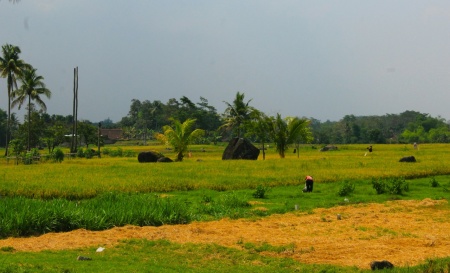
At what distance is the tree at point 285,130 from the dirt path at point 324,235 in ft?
89.9

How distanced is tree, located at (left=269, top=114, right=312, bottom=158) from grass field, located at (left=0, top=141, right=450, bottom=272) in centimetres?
1108

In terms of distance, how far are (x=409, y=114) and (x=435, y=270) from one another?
147263mm

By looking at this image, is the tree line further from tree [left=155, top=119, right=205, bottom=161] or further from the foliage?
the foliage

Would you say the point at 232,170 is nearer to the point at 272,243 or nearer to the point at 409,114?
the point at 272,243

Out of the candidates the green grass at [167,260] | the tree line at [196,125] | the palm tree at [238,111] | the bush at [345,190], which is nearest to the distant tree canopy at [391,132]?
the tree line at [196,125]

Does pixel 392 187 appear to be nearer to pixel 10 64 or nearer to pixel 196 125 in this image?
pixel 10 64

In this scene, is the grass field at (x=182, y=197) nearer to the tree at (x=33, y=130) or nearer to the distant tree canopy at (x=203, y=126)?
the distant tree canopy at (x=203, y=126)

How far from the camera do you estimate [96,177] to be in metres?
23.8

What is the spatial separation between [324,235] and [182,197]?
7917 mm

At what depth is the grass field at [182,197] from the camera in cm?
966

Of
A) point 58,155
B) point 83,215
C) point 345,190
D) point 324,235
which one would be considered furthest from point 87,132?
point 324,235

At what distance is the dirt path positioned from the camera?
10258 millimetres

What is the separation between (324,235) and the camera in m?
12.3

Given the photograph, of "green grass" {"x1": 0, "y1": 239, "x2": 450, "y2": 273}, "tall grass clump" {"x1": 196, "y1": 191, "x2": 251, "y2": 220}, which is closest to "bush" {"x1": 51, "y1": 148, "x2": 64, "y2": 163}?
"tall grass clump" {"x1": 196, "y1": 191, "x2": 251, "y2": 220}
